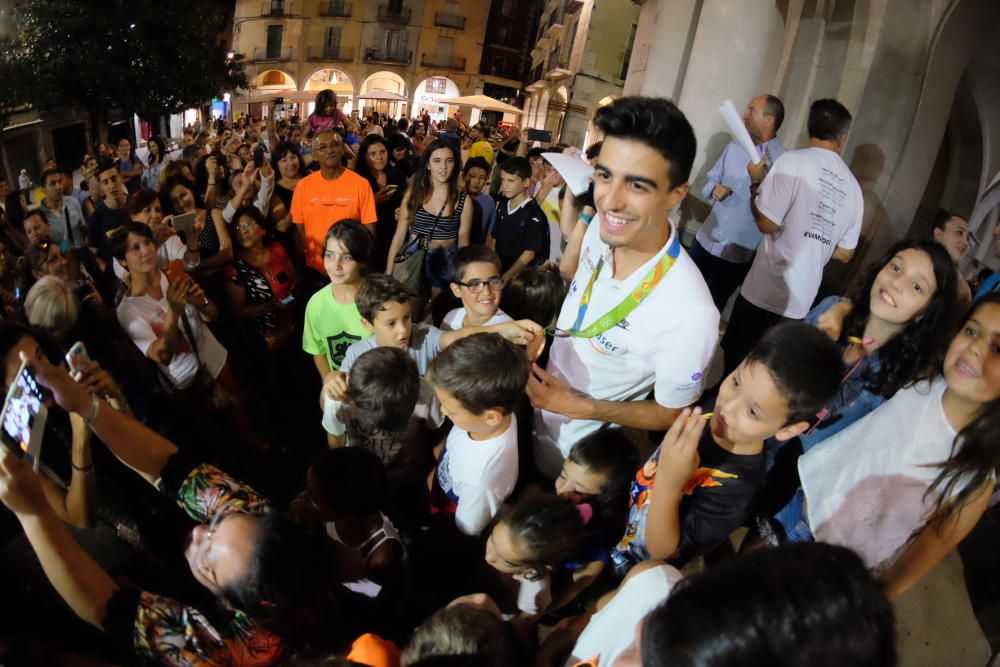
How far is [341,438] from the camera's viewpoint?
2.65m

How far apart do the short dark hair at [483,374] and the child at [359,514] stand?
461mm

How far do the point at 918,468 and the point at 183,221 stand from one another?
4471 mm

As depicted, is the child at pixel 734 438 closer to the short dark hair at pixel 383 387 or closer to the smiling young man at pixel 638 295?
the smiling young man at pixel 638 295

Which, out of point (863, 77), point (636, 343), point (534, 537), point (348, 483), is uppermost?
point (863, 77)

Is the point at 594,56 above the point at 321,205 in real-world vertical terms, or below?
above

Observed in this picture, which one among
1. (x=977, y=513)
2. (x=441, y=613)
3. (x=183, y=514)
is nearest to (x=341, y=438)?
(x=183, y=514)

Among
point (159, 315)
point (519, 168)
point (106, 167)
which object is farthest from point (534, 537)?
point (106, 167)

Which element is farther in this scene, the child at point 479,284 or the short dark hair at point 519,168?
the short dark hair at point 519,168

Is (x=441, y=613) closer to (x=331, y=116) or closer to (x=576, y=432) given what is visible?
(x=576, y=432)

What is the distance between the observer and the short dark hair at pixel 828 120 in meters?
3.17

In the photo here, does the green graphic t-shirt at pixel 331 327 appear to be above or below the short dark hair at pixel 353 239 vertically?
below

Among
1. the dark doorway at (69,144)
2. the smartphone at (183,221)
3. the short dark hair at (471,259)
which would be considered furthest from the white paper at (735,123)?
the dark doorway at (69,144)

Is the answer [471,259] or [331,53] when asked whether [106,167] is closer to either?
[471,259]

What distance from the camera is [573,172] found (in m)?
2.89
